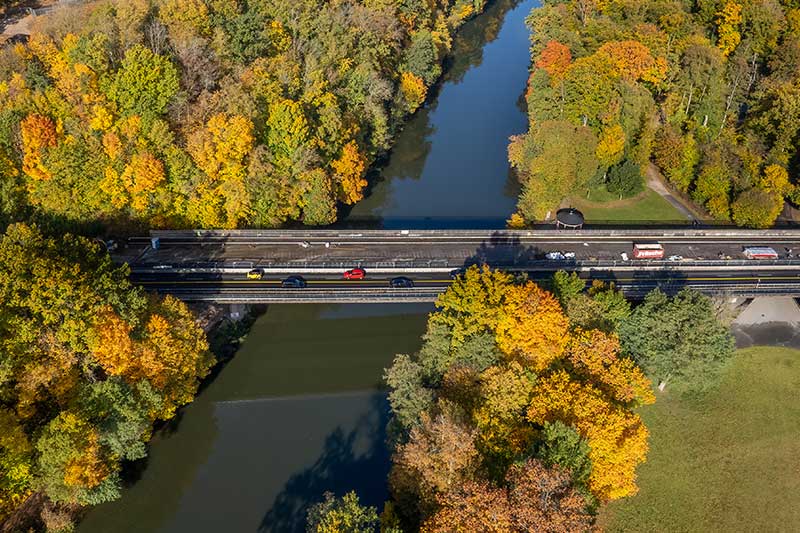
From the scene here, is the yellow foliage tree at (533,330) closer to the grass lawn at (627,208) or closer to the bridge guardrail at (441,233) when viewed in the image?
the bridge guardrail at (441,233)

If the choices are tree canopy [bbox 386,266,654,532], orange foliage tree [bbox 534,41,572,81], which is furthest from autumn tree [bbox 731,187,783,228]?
tree canopy [bbox 386,266,654,532]

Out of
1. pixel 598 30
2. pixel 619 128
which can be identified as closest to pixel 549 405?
pixel 619 128

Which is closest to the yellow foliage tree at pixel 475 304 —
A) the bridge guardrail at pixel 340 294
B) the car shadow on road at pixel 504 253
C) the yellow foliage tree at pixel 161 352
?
the bridge guardrail at pixel 340 294

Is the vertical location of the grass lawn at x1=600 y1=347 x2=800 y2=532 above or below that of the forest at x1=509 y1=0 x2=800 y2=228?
below

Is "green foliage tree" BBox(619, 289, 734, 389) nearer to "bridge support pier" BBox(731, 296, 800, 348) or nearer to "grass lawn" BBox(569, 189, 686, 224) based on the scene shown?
"bridge support pier" BBox(731, 296, 800, 348)

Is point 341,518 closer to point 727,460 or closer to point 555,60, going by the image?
point 727,460

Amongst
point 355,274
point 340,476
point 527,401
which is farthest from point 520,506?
point 355,274
